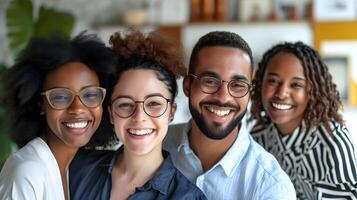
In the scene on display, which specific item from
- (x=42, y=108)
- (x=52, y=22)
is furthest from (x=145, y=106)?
(x=52, y=22)

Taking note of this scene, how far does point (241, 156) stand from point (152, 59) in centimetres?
45

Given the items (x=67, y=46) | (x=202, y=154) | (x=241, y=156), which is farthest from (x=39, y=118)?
(x=241, y=156)

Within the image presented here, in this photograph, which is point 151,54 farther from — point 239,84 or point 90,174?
point 90,174

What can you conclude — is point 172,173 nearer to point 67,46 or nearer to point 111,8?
point 67,46

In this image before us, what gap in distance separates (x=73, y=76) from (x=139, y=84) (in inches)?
8.8

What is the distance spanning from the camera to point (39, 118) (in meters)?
1.81

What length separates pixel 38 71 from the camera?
174 cm

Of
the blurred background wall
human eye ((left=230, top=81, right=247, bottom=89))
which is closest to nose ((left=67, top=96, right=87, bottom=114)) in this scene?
human eye ((left=230, top=81, right=247, bottom=89))

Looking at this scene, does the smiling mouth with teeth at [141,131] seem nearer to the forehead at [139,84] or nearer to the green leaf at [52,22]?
the forehead at [139,84]

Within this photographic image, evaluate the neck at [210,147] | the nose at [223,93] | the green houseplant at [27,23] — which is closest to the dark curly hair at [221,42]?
the nose at [223,93]

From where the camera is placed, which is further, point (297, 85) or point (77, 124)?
point (297, 85)

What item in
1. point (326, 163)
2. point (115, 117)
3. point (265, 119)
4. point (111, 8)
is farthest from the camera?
point (111, 8)

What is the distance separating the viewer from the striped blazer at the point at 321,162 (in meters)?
2.05

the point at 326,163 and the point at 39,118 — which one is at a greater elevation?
the point at 39,118
